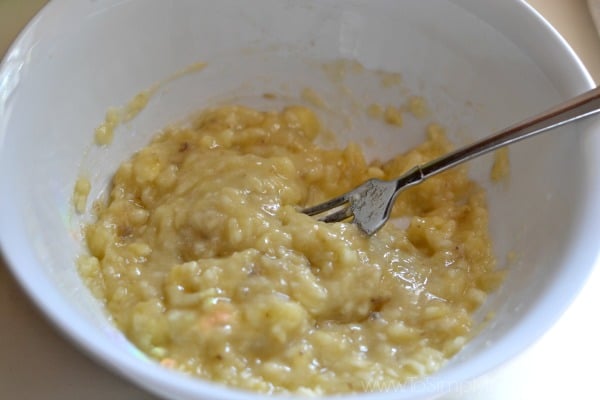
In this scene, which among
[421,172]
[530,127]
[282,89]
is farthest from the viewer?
[282,89]

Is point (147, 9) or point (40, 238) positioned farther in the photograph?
point (147, 9)

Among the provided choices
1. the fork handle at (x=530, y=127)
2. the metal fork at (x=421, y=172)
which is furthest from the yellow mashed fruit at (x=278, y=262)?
the fork handle at (x=530, y=127)

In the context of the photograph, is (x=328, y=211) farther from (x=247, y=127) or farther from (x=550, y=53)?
(x=550, y=53)

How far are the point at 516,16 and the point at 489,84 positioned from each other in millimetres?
160

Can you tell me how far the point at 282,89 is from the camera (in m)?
1.65

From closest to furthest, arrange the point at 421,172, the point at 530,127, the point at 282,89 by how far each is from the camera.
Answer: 1. the point at 530,127
2. the point at 421,172
3. the point at 282,89

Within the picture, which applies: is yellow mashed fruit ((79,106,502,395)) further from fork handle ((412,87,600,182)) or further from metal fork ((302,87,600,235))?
fork handle ((412,87,600,182))

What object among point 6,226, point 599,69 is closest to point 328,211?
point 6,226

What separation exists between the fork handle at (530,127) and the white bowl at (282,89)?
4cm

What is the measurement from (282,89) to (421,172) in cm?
46

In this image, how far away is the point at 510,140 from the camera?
129 centimetres

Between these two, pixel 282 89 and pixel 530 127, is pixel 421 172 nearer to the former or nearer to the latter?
pixel 530 127

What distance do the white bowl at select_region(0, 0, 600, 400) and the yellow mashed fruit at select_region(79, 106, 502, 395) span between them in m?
0.06

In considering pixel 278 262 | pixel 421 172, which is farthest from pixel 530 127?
pixel 278 262
